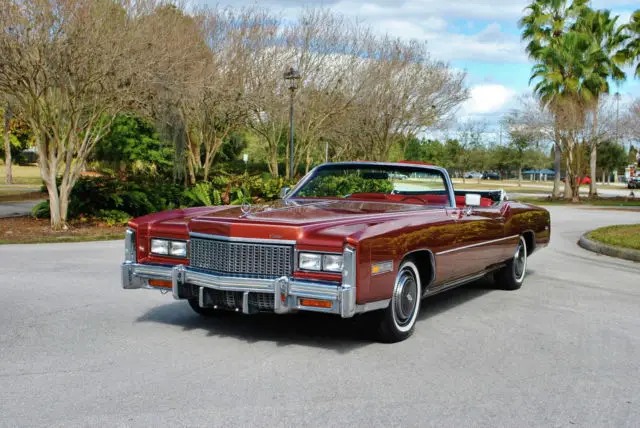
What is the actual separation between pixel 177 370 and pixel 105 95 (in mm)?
12449

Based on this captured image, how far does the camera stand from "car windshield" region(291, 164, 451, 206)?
754 cm

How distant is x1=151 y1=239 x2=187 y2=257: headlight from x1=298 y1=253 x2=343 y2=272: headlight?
3.96 feet

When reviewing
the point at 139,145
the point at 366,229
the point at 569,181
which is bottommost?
the point at 569,181

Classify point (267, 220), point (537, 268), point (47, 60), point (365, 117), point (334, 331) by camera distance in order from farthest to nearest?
1. point (365, 117)
2. point (47, 60)
3. point (537, 268)
4. point (334, 331)
5. point (267, 220)

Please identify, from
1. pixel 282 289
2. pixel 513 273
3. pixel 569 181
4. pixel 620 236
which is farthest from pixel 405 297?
pixel 569 181

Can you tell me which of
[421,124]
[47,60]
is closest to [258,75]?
[421,124]

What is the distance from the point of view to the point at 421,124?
33938 millimetres

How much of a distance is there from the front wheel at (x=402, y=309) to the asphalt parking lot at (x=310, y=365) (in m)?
0.12

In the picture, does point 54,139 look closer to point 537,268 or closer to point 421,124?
point 537,268

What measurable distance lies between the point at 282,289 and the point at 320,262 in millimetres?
348

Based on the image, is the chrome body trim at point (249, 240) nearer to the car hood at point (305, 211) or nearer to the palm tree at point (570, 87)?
the car hood at point (305, 211)

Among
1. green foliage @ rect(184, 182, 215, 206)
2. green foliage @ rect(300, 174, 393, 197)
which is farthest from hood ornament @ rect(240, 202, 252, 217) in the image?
green foliage @ rect(184, 182, 215, 206)

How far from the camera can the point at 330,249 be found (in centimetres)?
534

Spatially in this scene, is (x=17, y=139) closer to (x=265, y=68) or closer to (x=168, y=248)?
(x=265, y=68)
